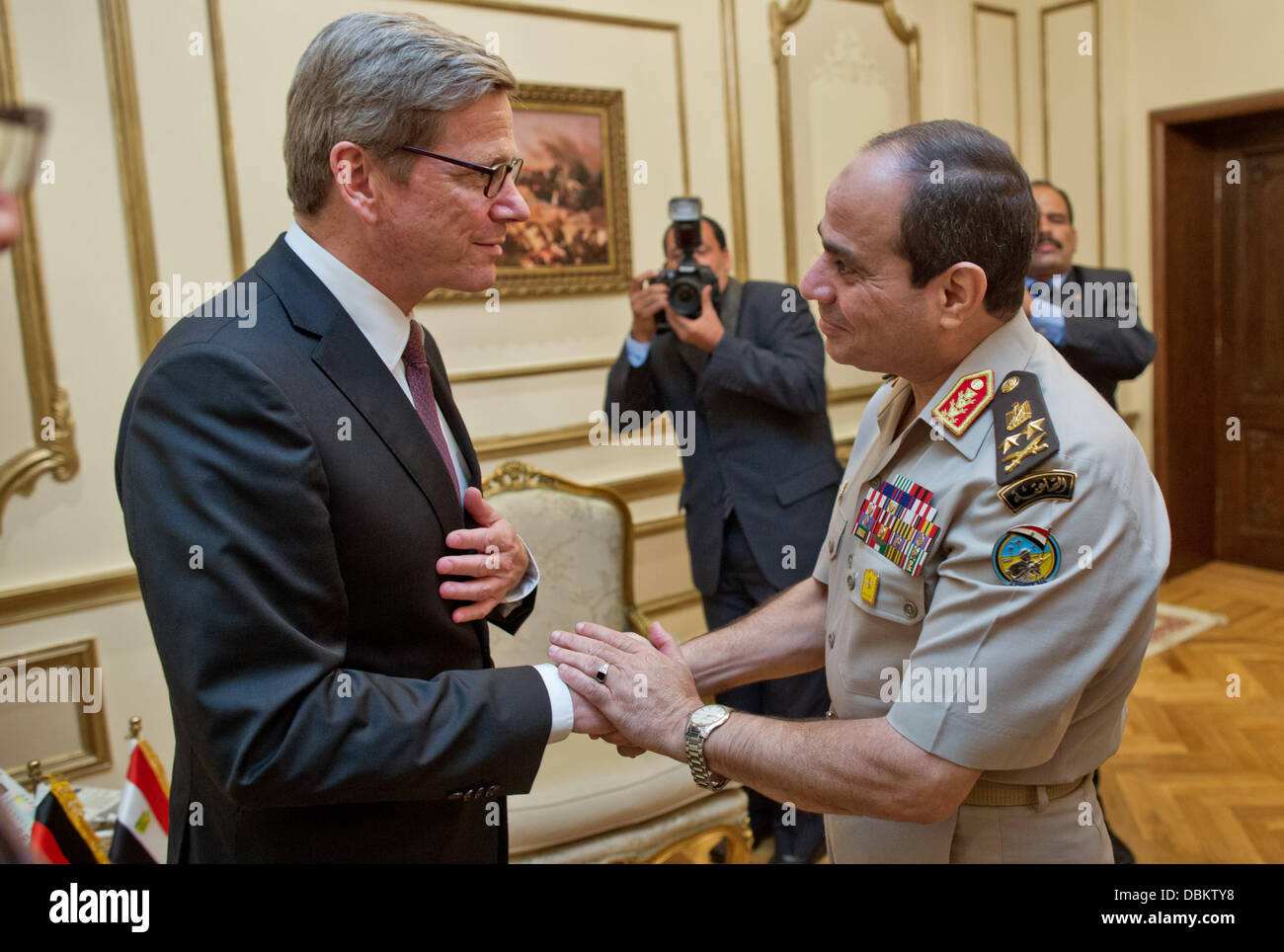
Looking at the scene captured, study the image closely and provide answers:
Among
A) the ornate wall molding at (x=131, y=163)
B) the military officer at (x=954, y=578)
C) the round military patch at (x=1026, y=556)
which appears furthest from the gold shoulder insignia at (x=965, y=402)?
the ornate wall molding at (x=131, y=163)

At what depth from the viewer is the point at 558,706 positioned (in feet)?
4.20

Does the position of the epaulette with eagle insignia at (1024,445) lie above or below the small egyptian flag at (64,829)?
above

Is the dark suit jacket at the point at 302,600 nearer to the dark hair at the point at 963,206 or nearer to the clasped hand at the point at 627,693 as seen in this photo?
the clasped hand at the point at 627,693

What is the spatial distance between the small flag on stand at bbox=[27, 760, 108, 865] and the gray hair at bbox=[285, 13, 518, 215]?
1423 millimetres

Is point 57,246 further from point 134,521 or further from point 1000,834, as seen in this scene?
point 1000,834

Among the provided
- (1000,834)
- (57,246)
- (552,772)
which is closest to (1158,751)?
(552,772)

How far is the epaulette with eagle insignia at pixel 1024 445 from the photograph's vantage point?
1.15 meters

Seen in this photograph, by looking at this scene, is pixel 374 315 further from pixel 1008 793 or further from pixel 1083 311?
pixel 1083 311

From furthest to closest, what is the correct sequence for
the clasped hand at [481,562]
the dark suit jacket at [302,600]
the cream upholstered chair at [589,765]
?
the cream upholstered chair at [589,765] → the clasped hand at [481,562] → the dark suit jacket at [302,600]

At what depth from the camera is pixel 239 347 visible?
1115mm

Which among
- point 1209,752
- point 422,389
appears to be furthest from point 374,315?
point 1209,752

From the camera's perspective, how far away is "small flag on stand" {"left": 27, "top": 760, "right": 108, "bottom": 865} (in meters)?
1.93

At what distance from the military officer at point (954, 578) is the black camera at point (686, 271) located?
5.08 feet

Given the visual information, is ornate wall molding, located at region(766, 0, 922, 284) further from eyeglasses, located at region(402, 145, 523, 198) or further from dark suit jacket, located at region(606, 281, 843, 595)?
eyeglasses, located at region(402, 145, 523, 198)
